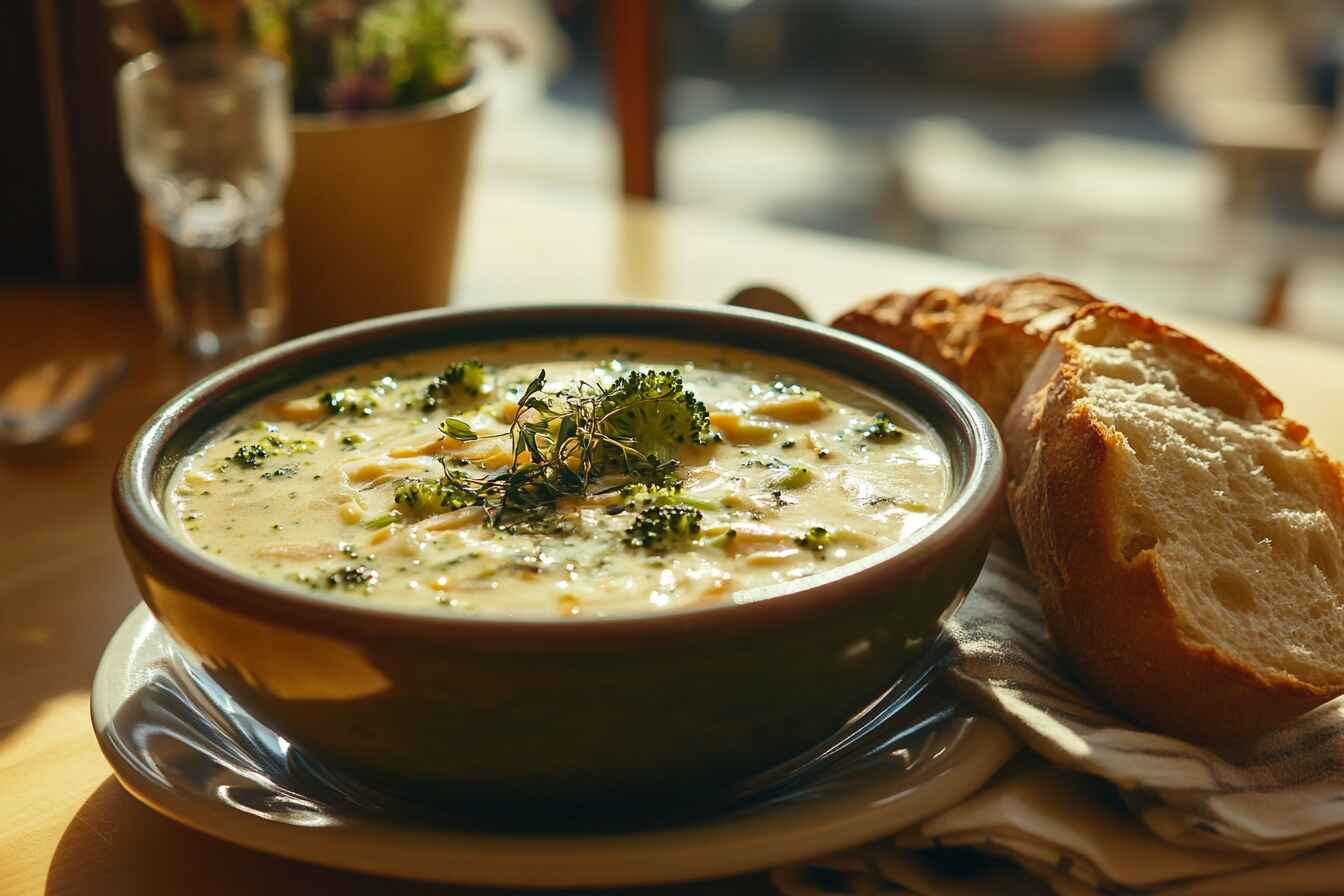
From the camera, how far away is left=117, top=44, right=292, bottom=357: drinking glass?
2.29 m

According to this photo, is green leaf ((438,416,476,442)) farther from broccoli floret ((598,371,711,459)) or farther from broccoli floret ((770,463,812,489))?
broccoli floret ((770,463,812,489))

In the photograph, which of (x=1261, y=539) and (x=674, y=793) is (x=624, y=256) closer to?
(x=1261, y=539)

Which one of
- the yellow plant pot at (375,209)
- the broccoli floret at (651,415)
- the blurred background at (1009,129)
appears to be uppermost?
the broccoli floret at (651,415)

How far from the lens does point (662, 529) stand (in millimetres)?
1292

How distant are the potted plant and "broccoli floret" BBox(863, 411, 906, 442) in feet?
3.95

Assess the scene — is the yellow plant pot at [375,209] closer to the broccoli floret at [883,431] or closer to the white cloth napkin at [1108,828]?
the broccoli floret at [883,431]

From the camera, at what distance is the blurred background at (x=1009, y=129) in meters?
6.31

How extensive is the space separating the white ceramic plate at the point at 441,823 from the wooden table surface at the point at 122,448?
0.08 m

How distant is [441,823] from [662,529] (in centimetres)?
31

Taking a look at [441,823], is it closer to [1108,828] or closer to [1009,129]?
[1108,828]

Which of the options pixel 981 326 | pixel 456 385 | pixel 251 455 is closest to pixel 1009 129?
pixel 981 326

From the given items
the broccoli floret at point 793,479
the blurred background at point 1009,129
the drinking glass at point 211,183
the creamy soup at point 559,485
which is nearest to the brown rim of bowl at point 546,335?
the creamy soup at point 559,485

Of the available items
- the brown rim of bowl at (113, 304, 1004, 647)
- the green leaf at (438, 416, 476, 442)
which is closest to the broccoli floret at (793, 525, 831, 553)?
the brown rim of bowl at (113, 304, 1004, 647)

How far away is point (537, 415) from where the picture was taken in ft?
5.28
